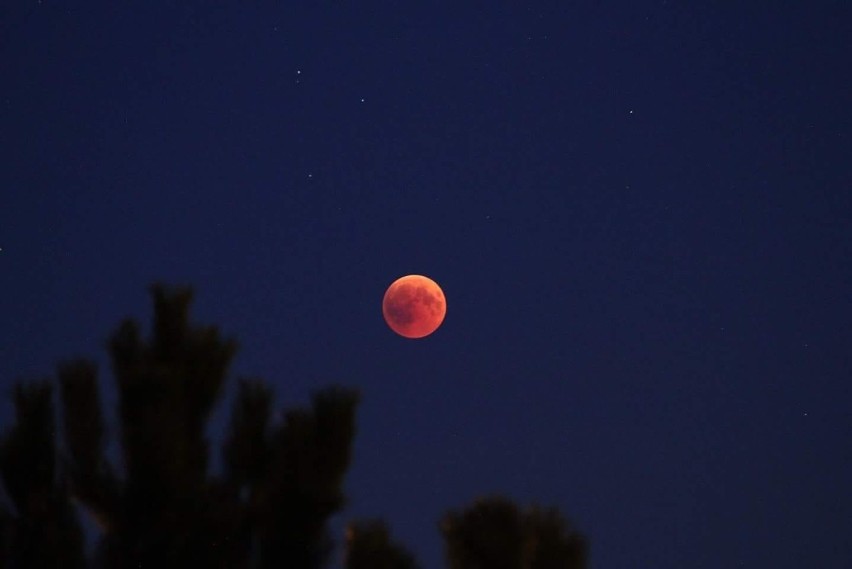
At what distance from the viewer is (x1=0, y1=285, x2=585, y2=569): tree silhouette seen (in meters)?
7.04

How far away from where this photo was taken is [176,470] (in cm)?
705

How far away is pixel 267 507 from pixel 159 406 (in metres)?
1.03

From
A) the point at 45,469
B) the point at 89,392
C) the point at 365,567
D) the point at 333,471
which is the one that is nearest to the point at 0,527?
the point at 45,469

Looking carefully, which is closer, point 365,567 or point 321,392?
point 365,567

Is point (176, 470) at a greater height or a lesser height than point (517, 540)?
greater

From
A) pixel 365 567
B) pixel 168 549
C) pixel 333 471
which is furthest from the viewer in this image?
pixel 333 471

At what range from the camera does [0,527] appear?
24.5 ft

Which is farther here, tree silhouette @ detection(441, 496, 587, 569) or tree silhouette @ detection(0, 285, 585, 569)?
tree silhouette @ detection(0, 285, 585, 569)

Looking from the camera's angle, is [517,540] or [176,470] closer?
[517,540]

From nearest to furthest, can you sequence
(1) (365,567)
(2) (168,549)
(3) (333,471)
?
(1) (365,567), (2) (168,549), (3) (333,471)

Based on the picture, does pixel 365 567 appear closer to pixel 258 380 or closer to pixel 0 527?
pixel 258 380

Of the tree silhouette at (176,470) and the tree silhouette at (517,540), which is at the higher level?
the tree silhouette at (176,470)

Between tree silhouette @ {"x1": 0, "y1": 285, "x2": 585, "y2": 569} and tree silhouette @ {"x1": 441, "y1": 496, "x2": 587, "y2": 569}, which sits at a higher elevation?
tree silhouette @ {"x1": 0, "y1": 285, "x2": 585, "y2": 569}

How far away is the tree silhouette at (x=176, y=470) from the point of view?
704 cm
